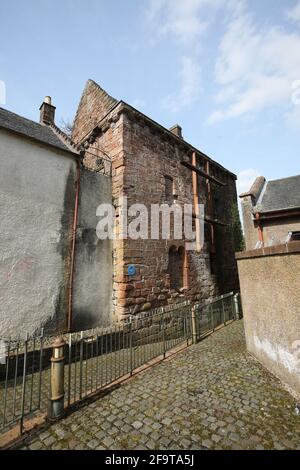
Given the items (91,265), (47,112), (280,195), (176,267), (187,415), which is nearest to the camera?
(187,415)

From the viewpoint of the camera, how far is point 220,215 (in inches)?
530

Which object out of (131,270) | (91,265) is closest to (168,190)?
(131,270)

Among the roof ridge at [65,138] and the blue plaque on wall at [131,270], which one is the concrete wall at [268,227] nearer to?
the blue plaque on wall at [131,270]

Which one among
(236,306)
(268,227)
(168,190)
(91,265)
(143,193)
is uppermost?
(168,190)

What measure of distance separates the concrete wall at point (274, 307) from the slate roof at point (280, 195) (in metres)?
6.48

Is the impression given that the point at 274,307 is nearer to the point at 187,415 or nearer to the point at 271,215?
the point at 187,415

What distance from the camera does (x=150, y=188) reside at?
346 inches

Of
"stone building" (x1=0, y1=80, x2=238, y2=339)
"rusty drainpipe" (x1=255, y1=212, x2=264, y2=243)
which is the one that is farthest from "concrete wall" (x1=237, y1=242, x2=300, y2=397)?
"rusty drainpipe" (x1=255, y1=212, x2=264, y2=243)

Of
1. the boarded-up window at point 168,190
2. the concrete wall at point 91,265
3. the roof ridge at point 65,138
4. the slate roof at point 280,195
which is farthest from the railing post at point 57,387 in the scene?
the slate roof at point 280,195

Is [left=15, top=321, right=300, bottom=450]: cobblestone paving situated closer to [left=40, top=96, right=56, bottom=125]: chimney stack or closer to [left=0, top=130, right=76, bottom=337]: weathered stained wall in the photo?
[left=0, top=130, right=76, bottom=337]: weathered stained wall

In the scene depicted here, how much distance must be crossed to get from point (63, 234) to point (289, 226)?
31.2 feet

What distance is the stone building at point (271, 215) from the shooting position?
34.5ft

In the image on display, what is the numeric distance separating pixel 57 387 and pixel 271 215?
→ 419 inches

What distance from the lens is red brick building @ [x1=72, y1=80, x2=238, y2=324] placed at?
775 cm
